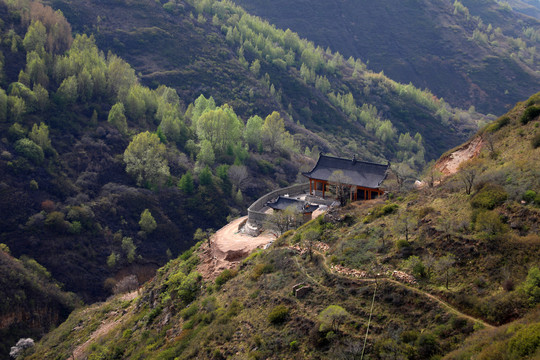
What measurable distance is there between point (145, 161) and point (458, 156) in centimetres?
6337

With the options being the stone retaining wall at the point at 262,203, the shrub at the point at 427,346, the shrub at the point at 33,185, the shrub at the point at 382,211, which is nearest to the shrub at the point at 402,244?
the shrub at the point at 382,211

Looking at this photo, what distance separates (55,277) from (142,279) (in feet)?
44.0

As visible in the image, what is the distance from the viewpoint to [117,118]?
104 meters

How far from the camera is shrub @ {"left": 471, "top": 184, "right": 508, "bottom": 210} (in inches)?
1389

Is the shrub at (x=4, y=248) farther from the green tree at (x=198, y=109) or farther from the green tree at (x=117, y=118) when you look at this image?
the green tree at (x=198, y=109)

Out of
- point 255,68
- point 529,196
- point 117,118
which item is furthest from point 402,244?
point 255,68

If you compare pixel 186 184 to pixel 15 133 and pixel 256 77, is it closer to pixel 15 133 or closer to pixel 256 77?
pixel 15 133

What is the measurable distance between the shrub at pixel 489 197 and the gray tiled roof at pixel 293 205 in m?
25.8

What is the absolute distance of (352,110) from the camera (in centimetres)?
17800

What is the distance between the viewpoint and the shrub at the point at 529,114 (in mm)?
45594

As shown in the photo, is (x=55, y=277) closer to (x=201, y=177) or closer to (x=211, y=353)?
(x=201, y=177)

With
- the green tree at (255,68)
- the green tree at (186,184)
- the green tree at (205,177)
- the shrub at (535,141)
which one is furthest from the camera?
the green tree at (255,68)

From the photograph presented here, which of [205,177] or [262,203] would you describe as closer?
[262,203]

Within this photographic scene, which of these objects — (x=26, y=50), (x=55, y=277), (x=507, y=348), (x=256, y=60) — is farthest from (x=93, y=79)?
(x=507, y=348)
